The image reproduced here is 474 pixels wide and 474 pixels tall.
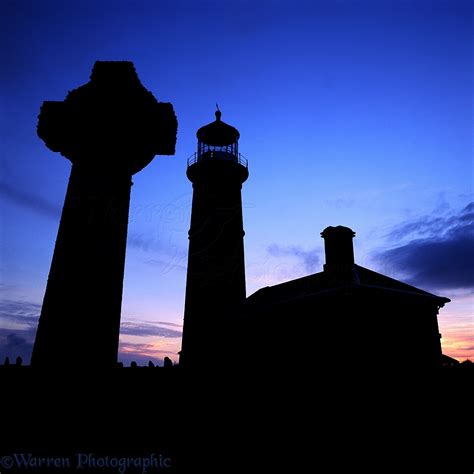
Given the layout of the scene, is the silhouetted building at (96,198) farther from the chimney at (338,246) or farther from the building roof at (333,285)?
the chimney at (338,246)

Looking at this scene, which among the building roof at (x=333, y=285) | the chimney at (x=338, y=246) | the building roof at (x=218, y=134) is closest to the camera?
the building roof at (x=333, y=285)

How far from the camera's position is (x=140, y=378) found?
4.50 m

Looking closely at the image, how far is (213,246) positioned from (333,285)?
28.6 feet

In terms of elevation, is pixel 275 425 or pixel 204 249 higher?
pixel 204 249

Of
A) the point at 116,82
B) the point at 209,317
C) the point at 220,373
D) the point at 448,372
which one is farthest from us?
the point at 209,317

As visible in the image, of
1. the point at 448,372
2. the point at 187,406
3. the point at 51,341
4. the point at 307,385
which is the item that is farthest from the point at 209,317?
the point at 51,341

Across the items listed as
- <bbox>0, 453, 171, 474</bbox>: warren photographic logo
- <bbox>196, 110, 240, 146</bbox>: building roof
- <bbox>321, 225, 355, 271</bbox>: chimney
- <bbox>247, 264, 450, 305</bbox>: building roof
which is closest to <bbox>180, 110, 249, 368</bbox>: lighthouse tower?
<bbox>196, 110, 240, 146</bbox>: building roof

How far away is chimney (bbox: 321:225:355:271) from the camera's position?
58.7ft

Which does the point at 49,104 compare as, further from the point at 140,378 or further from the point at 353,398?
the point at 353,398

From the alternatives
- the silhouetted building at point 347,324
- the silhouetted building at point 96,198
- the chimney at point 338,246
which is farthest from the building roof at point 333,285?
the silhouetted building at point 96,198

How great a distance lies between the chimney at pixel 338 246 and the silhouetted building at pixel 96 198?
15.8m

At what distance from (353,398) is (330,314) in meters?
3.21

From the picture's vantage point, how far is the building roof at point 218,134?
2417 cm

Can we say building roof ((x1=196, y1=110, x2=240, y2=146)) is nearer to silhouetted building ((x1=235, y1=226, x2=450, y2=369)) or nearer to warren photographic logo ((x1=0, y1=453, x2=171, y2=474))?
silhouetted building ((x1=235, y1=226, x2=450, y2=369))
